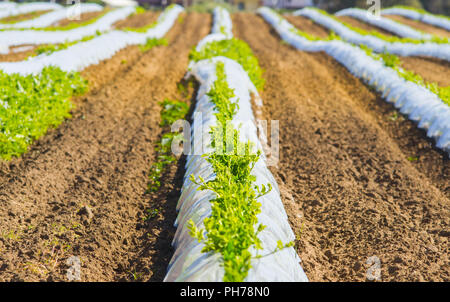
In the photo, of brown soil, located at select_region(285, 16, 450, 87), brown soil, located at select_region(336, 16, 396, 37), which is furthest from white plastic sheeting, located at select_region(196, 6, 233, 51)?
brown soil, located at select_region(336, 16, 396, 37)

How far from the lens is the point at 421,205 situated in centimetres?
515

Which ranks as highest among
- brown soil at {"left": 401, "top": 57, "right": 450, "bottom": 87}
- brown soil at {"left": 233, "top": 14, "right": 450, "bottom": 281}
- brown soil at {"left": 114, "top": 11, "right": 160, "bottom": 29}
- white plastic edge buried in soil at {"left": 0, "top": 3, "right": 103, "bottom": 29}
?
white plastic edge buried in soil at {"left": 0, "top": 3, "right": 103, "bottom": 29}

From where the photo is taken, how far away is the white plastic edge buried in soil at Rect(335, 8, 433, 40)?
17.9 meters

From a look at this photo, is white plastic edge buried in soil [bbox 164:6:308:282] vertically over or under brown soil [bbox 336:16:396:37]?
under

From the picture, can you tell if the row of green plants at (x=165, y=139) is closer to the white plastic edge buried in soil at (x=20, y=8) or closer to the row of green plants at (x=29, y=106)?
the row of green plants at (x=29, y=106)

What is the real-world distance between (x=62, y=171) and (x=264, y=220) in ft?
12.2

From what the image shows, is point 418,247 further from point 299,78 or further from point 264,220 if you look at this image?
point 299,78

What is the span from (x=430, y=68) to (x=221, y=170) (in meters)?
10.7

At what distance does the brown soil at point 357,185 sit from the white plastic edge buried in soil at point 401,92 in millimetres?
239

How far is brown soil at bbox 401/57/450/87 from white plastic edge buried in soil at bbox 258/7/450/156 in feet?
5.03

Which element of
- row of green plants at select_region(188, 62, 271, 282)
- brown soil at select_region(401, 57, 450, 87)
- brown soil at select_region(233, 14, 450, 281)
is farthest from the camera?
brown soil at select_region(401, 57, 450, 87)

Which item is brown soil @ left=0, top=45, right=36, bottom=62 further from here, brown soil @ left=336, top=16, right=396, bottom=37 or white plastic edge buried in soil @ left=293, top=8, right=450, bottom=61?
brown soil @ left=336, top=16, right=396, bottom=37

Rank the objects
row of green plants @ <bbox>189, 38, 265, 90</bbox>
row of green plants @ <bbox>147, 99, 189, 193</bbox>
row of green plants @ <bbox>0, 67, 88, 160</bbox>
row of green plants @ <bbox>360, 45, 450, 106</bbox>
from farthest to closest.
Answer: row of green plants @ <bbox>189, 38, 265, 90</bbox>, row of green plants @ <bbox>360, 45, 450, 106</bbox>, row of green plants @ <bbox>0, 67, 88, 160</bbox>, row of green plants @ <bbox>147, 99, 189, 193</bbox>

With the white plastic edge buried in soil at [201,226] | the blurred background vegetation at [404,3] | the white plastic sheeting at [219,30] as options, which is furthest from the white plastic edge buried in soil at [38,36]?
the blurred background vegetation at [404,3]
